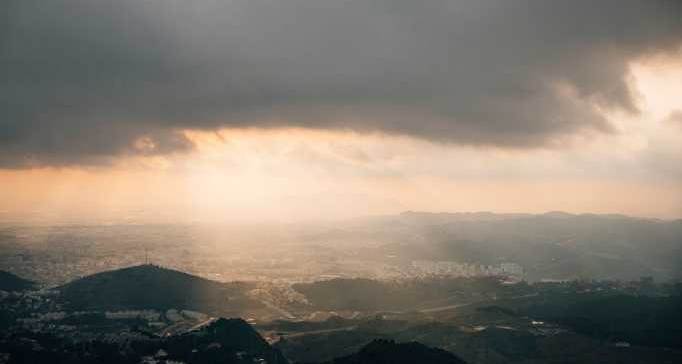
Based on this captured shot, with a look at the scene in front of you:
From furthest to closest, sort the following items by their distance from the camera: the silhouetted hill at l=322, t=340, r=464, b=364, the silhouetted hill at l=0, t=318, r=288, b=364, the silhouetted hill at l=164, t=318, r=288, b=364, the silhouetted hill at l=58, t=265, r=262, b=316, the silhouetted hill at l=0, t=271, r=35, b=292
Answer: the silhouetted hill at l=0, t=271, r=35, b=292, the silhouetted hill at l=58, t=265, r=262, b=316, the silhouetted hill at l=164, t=318, r=288, b=364, the silhouetted hill at l=0, t=318, r=288, b=364, the silhouetted hill at l=322, t=340, r=464, b=364

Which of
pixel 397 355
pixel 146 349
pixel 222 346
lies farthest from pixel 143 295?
pixel 397 355

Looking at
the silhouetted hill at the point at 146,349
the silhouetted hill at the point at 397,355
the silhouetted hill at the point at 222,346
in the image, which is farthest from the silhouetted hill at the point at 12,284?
the silhouetted hill at the point at 397,355

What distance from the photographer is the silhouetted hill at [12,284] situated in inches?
7156

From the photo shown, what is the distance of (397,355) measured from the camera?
105 m

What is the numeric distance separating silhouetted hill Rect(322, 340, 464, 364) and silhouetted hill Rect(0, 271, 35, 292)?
127 m

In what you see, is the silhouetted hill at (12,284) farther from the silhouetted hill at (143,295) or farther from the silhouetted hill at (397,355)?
the silhouetted hill at (397,355)

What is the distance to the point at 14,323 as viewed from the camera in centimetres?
14275

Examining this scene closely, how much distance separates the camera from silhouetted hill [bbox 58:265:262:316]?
574ft

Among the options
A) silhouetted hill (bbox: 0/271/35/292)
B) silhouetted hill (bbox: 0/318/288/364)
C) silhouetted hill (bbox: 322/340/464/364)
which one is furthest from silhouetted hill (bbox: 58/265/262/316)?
silhouetted hill (bbox: 322/340/464/364)

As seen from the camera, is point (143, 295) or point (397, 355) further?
point (143, 295)

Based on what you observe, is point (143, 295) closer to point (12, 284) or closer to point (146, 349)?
point (12, 284)

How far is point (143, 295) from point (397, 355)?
352 ft

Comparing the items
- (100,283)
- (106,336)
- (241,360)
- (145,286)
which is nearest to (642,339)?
(241,360)

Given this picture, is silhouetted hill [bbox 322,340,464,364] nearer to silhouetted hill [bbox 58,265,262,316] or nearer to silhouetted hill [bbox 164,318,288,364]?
silhouetted hill [bbox 164,318,288,364]
